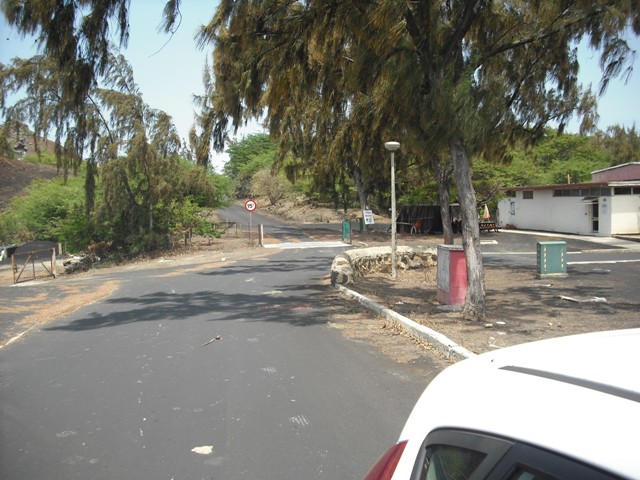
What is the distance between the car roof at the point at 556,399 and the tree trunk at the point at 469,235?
778 cm

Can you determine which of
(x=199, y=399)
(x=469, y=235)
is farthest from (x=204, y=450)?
(x=469, y=235)

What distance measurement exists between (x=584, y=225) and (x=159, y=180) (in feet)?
80.4

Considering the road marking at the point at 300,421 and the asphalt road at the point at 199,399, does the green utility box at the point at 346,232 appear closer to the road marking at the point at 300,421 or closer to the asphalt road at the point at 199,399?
the asphalt road at the point at 199,399

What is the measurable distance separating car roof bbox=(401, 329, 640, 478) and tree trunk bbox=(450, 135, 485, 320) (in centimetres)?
778

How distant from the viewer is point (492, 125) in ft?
37.3

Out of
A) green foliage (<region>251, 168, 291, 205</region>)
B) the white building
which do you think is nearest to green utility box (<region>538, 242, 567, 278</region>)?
the white building

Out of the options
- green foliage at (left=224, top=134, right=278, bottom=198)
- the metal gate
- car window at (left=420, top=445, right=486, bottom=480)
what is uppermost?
green foliage at (left=224, top=134, right=278, bottom=198)

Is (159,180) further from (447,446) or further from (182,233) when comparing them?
(447,446)

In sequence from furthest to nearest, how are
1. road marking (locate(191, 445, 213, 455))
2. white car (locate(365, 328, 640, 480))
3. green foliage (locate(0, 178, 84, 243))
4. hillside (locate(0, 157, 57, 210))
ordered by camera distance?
hillside (locate(0, 157, 57, 210)) < green foliage (locate(0, 178, 84, 243)) < road marking (locate(191, 445, 213, 455)) < white car (locate(365, 328, 640, 480))

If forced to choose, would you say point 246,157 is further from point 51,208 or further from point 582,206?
point 582,206

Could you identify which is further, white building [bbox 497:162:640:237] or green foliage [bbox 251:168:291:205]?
green foliage [bbox 251:168:291:205]

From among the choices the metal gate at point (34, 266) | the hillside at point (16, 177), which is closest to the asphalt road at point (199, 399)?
the metal gate at point (34, 266)

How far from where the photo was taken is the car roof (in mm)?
1384

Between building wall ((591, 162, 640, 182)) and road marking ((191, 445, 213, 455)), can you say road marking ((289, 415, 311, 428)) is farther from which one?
building wall ((591, 162, 640, 182))
